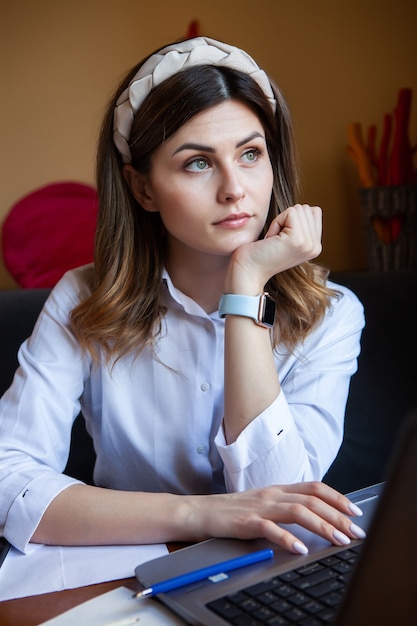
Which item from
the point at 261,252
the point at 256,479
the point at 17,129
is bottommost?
the point at 256,479

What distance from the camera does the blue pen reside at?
0.73 m

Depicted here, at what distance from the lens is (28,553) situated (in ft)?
3.18

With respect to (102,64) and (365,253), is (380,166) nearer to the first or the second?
(365,253)

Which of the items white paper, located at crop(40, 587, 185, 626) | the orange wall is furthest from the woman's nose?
the orange wall

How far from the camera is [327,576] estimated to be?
733mm

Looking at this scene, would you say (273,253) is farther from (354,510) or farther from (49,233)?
(49,233)

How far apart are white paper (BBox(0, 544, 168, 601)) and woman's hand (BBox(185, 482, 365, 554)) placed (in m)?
0.07

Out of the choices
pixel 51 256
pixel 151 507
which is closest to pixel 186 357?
pixel 151 507

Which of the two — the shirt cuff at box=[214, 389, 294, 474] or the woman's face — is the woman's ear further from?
the shirt cuff at box=[214, 389, 294, 474]

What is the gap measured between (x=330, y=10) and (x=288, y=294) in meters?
1.72

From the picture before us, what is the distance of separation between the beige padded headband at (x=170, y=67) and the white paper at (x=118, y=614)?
830 mm

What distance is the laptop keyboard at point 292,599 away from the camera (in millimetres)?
656

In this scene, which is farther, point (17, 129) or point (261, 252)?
point (17, 129)

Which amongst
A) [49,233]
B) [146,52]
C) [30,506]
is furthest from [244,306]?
[146,52]
